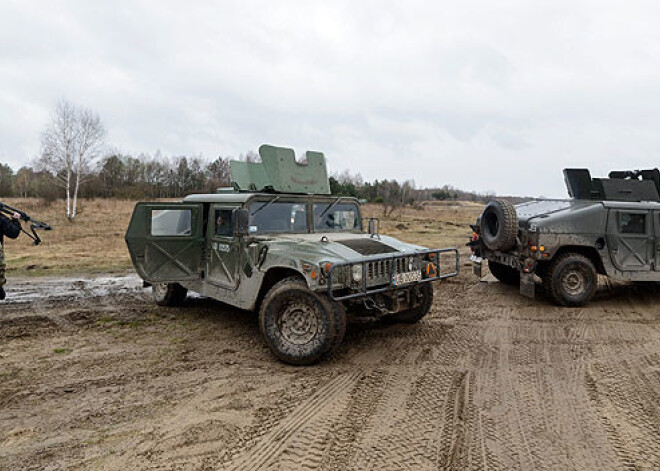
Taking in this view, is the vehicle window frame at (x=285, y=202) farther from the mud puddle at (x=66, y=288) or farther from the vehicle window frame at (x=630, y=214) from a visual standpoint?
the vehicle window frame at (x=630, y=214)

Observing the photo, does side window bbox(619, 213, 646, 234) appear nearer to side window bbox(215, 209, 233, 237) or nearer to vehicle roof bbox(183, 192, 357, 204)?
vehicle roof bbox(183, 192, 357, 204)

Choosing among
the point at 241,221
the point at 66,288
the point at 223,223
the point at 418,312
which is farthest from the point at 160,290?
the point at 418,312

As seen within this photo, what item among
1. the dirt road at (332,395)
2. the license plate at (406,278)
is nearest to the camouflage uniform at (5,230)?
the dirt road at (332,395)

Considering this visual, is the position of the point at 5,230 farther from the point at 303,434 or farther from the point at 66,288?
the point at 303,434

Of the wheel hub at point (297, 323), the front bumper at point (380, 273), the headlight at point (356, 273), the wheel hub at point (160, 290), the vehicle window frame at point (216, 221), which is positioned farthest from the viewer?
the wheel hub at point (160, 290)

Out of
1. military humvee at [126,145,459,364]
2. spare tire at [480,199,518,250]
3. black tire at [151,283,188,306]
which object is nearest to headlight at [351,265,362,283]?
military humvee at [126,145,459,364]

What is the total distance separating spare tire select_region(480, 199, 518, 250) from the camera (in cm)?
745

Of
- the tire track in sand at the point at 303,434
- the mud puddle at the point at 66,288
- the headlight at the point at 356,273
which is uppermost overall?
the headlight at the point at 356,273

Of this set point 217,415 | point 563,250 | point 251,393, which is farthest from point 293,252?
point 563,250

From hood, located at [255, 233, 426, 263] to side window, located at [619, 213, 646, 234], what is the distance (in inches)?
176

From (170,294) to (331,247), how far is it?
3276 mm

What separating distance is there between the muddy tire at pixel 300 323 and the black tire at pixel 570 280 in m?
4.47

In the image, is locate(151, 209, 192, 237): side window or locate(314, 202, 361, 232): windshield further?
locate(314, 202, 361, 232): windshield

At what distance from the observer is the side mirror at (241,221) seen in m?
5.14
